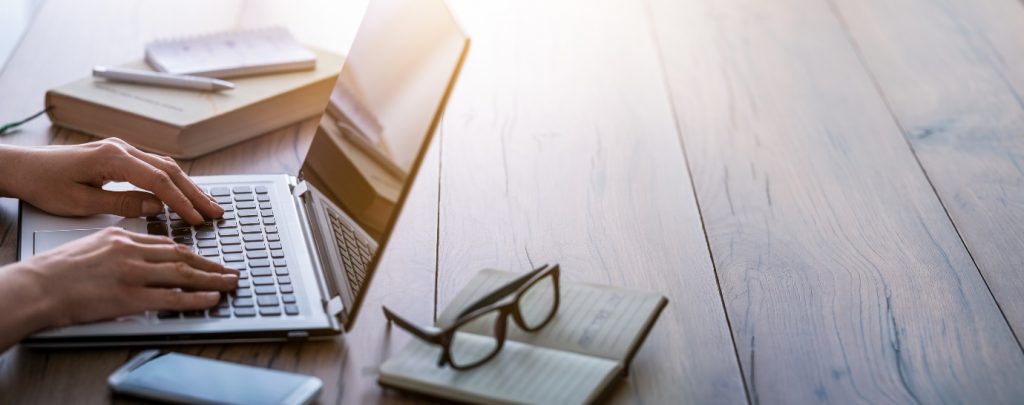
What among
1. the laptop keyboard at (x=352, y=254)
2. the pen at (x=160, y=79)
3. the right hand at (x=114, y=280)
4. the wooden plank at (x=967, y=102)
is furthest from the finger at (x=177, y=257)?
the wooden plank at (x=967, y=102)

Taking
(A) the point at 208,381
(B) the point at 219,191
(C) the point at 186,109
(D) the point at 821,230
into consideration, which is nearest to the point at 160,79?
(C) the point at 186,109

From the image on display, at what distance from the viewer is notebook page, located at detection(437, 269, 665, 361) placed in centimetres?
102

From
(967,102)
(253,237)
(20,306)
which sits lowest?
(20,306)

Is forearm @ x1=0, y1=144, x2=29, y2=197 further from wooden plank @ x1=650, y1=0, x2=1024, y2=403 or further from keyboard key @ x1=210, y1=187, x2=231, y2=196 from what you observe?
wooden plank @ x1=650, y1=0, x2=1024, y2=403

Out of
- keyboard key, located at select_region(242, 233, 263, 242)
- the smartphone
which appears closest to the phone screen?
the smartphone

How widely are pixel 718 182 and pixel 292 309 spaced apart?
0.60m

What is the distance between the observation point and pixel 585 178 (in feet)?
→ 4.76

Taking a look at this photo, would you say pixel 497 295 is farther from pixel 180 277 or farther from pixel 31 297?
pixel 31 297

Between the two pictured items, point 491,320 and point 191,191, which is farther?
point 191,191

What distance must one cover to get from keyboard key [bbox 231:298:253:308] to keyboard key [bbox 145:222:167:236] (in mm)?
173

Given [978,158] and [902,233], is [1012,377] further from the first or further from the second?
[978,158]

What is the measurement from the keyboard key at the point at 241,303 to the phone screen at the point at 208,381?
0.08 meters

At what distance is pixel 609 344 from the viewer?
1.02m

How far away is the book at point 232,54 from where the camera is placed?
5.14 feet
